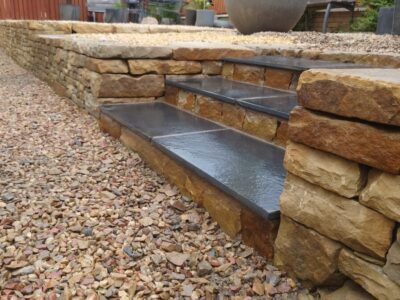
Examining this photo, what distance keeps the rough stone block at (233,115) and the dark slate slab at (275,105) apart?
69 mm

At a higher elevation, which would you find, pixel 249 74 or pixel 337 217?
pixel 249 74

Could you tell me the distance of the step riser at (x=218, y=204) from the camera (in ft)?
4.66

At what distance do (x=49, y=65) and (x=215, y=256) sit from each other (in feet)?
13.1

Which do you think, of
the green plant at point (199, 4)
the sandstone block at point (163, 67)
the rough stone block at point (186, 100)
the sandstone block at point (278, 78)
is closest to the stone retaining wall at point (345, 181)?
the sandstone block at point (278, 78)

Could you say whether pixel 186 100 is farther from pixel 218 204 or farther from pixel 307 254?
pixel 307 254

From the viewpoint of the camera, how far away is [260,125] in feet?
6.87

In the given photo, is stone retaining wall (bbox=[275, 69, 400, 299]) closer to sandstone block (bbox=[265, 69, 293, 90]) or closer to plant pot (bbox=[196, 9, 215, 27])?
sandstone block (bbox=[265, 69, 293, 90])

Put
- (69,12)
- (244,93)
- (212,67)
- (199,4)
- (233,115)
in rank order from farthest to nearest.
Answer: (199,4) → (69,12) → (212,67) → (244,93) → (233,115)

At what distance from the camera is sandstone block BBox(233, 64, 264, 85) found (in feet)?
9.13

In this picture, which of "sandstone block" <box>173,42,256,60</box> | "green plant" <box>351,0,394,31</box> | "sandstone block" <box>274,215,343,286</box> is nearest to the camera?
"sandstone block" <box>274,215,343,286</box>

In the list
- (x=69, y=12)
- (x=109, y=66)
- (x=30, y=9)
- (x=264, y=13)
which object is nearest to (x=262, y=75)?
(x=109, y=66)

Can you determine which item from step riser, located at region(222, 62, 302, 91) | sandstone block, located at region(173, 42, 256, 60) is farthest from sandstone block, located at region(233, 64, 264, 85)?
sandstone block, located at region(173, 42, 256, 60)

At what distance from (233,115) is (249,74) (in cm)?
70

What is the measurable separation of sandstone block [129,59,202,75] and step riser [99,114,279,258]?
74cm
